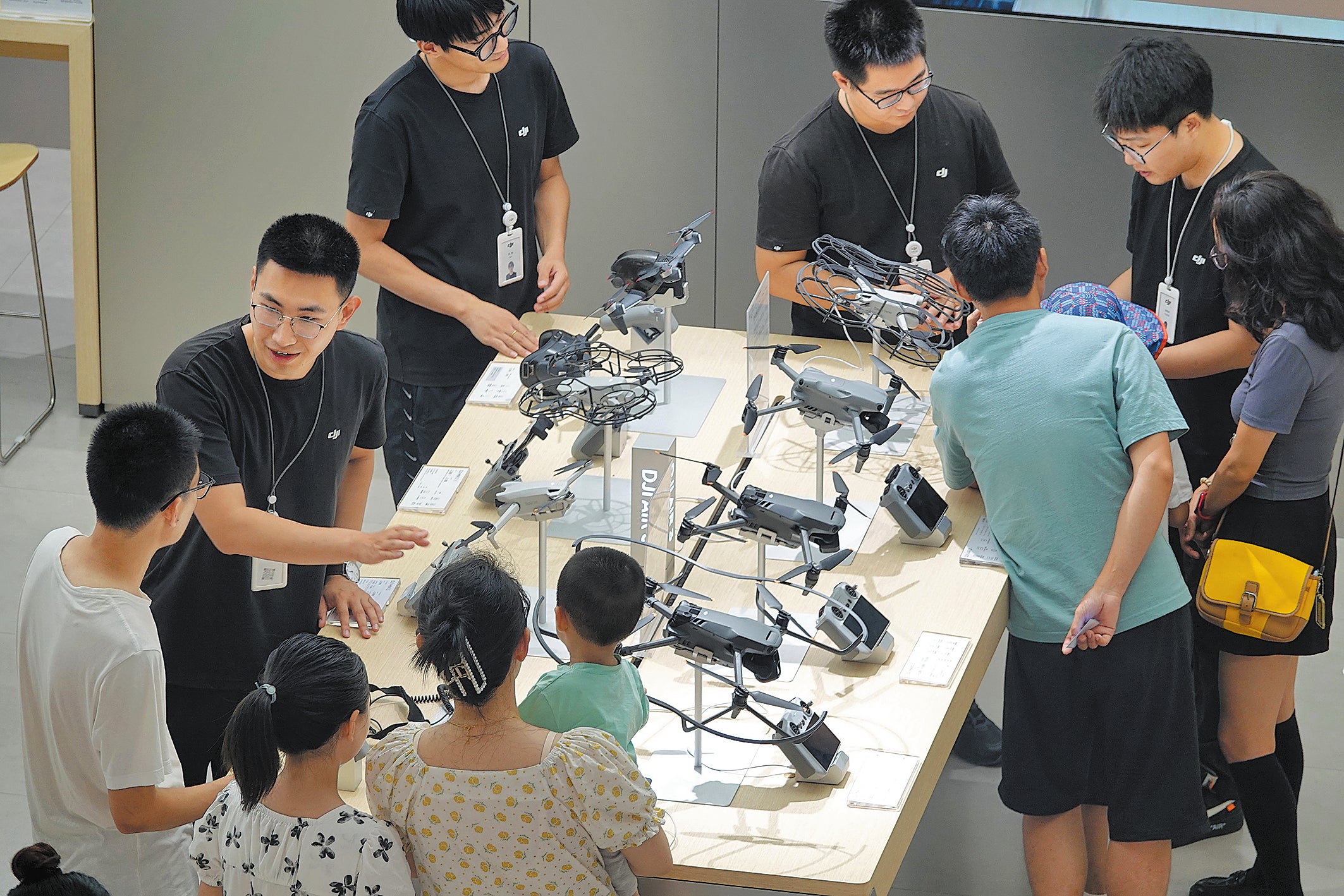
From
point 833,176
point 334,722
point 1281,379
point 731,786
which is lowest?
point 731,786

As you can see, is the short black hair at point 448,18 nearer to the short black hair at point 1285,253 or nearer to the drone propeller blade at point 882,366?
the drone propeller blade at point 882,366

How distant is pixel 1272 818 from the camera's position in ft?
10.6

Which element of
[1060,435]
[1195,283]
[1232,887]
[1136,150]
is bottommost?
[1232,887]

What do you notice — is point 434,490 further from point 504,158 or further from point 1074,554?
point 1074,554

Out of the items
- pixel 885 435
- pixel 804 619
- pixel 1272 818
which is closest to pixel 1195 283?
pixel 885 435

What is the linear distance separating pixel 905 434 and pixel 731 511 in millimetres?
813

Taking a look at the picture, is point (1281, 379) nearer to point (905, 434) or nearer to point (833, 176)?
point (905, 434)

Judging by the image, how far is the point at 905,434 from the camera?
3.53m

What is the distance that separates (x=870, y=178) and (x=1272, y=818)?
1680mm

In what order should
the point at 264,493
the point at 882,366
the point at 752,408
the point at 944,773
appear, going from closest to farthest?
the point at 264,493 → the point at 752,408 → the point at 882,366 → the point at 944,773

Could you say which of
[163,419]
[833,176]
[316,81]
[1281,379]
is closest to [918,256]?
[833,176]

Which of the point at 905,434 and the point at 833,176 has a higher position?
the point at 833,176

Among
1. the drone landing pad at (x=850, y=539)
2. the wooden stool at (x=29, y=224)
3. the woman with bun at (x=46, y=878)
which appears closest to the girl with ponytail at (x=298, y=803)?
the woman with bun at (x=46, y=878)

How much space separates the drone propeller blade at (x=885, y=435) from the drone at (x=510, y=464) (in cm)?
65
